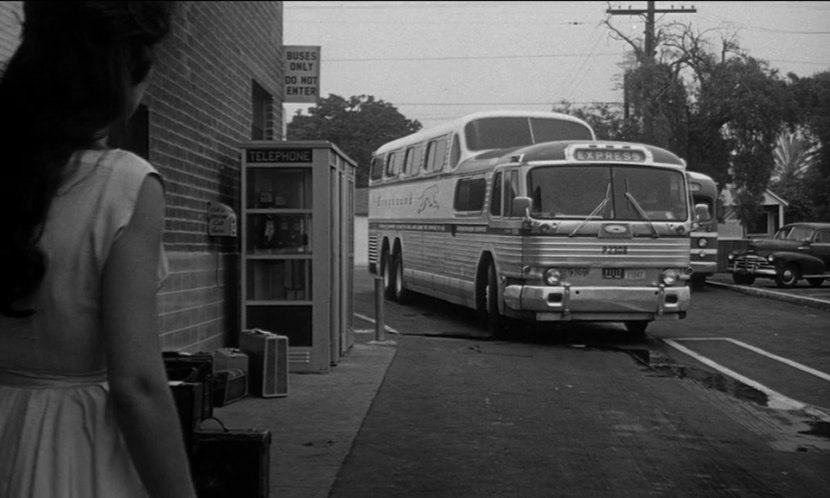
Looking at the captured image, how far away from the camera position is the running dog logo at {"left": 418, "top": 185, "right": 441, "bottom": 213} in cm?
1920

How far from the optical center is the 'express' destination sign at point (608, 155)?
1469 centimetres

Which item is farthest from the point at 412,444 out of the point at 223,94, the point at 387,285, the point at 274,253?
the point at 387,285

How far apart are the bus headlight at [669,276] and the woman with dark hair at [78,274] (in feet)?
44.0

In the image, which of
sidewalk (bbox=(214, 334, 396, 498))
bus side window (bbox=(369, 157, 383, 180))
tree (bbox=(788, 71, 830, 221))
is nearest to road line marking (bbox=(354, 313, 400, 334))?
sidewalk (bbox=(214, 334, 396, 498))

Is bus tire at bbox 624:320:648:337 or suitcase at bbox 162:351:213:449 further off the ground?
suitcase at bbox 162:351:213:449

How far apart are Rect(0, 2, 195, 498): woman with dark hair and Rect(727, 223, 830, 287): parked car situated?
2665 centimetres

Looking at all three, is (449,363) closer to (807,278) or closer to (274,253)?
(274,253)

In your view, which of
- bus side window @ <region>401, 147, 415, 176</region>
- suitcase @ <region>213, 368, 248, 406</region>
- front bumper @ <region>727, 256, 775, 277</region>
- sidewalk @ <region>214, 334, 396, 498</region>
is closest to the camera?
sidewalk @ <region>214, 334, 396, 498</region>

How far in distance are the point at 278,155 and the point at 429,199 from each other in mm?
8579

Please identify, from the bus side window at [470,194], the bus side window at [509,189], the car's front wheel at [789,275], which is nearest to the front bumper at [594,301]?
the bus side window at [509,189]

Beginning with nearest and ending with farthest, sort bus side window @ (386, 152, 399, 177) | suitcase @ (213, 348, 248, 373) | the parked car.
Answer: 1. suitcase @ (213, 348, 248, 373)
2. bus side window @ (386, 152, 399, 177)
3. the parked car

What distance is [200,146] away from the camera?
1066 centimetres

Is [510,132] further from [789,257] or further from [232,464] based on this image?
[232,464]

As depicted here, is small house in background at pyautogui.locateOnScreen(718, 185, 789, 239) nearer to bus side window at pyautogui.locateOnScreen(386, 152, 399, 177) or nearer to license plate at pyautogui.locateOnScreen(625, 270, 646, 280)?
bus side window at pyautogui.locateOnScreen(386, 152, 399, 177)
